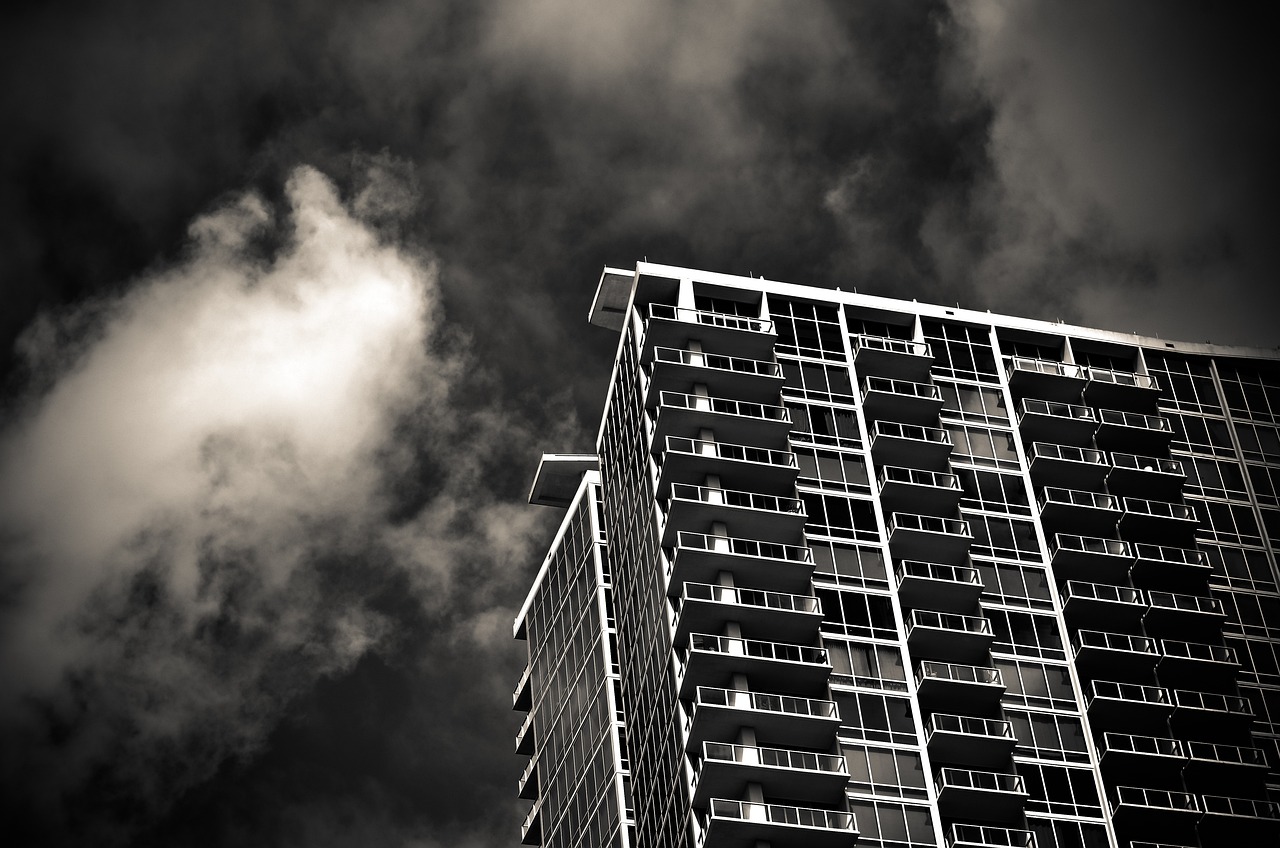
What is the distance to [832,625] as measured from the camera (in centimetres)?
9500

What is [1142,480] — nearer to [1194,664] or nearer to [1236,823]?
[1194,664]

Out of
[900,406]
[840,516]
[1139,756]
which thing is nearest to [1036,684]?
[1139,756]

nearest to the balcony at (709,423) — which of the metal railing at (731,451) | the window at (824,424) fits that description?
the metal railing at (731,451)

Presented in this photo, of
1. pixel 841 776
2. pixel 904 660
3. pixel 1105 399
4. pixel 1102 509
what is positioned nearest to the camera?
pixel 841 776

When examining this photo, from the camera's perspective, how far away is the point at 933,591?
318 feet

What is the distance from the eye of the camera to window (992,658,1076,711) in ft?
315

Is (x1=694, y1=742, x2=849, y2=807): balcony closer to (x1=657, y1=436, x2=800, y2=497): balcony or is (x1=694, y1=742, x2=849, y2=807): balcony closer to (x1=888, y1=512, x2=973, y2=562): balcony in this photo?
(x1=888, y1=512, x2=973, y2=562): balcony

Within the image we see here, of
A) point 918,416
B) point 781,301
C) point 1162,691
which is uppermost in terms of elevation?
point 781,301

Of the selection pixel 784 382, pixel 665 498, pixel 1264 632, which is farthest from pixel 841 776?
pixel 1264 632

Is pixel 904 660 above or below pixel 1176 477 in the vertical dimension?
below

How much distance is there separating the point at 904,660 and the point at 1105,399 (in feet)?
84.8

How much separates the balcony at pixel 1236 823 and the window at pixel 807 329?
32.5 m

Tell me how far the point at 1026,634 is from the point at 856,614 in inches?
397

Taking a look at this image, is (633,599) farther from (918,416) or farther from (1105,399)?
(1105,399)
